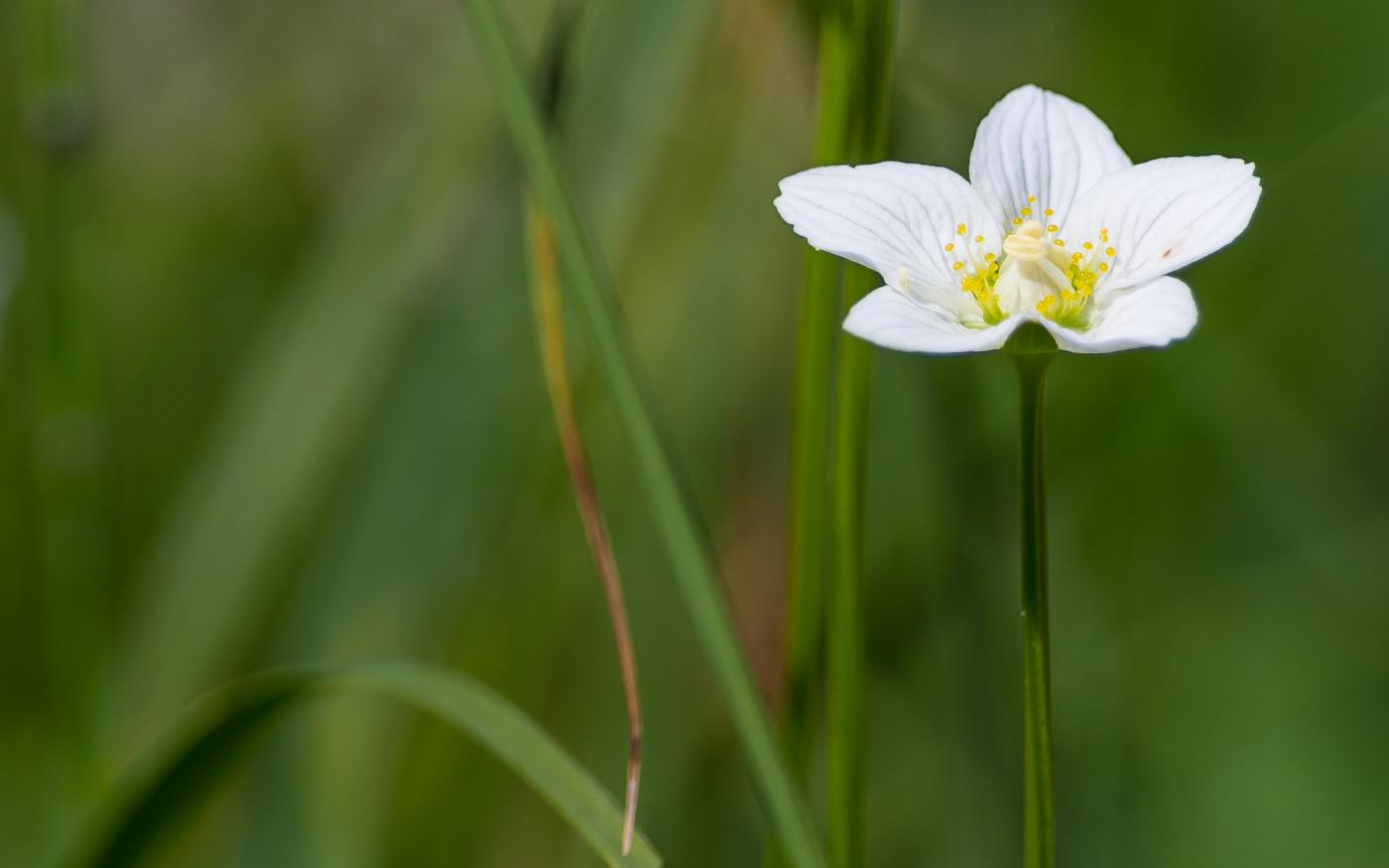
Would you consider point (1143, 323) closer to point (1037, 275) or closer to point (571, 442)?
point (1037, 275)

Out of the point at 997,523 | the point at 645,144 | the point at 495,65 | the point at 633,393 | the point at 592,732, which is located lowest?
the point at 592,732

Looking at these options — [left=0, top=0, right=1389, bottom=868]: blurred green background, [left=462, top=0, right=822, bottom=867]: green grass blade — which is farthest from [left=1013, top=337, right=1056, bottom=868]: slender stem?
[left=0, top=0, right=1389, bottom=868]: blurred green background

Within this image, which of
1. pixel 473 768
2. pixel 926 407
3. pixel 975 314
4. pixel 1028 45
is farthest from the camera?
pixel 1028 45

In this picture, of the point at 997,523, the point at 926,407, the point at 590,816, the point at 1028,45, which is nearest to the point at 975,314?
the point at 590,816

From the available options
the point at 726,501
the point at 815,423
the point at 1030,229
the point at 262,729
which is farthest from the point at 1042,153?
the point at 726,501

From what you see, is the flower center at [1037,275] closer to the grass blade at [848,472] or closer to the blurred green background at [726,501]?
the grass blade at [848,472]

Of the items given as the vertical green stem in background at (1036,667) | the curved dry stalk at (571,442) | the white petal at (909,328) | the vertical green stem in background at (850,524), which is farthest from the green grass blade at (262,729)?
the white petal at (909,328)

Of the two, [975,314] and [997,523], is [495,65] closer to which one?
[975,314]

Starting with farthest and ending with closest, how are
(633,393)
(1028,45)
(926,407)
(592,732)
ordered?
(1028,45), (592,732), (926,407), (633,393)
